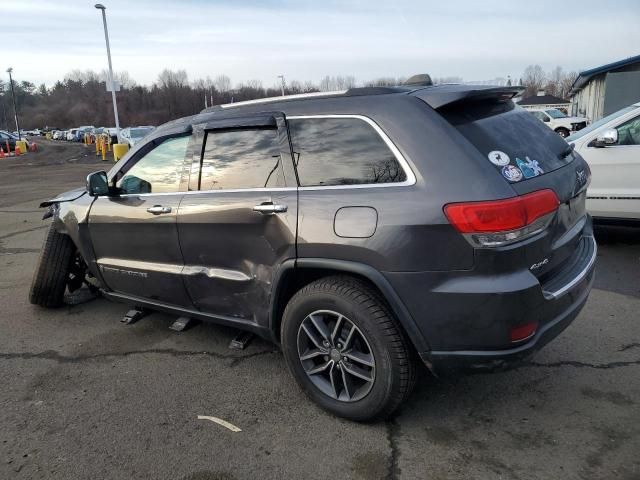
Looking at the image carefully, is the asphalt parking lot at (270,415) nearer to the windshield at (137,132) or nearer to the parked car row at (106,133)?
the parked car row at (106,133)

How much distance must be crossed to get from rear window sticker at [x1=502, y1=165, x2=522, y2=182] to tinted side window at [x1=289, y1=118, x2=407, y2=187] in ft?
1.58

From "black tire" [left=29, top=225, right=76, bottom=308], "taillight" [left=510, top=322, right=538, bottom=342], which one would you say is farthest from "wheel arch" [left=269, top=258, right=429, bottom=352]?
"black tire" [left=29, top=225, right=76, bottom=308]

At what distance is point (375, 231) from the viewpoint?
102 inches

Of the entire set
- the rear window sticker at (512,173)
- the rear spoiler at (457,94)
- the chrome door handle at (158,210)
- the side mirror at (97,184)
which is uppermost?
the rear spoiler at (457,94)

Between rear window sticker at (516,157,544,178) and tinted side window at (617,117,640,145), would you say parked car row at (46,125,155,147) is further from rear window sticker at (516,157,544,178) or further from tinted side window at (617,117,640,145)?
rear window sticker at (516,157,544,178)

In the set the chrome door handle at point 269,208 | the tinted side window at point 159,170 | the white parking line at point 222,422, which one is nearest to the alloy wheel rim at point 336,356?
the white parking line at point 222,422

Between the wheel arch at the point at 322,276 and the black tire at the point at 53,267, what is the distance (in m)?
2.51

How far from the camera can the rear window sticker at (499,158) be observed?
255cm

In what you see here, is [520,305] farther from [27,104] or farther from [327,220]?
[27,104]

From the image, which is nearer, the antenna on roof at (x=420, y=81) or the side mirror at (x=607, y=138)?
the antenna on roof at (x=420, y=81)

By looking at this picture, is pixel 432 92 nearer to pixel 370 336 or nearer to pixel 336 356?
pixel 370 336

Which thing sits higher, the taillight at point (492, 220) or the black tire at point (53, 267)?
the taillight at point (492, 220)

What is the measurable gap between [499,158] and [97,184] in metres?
2.91

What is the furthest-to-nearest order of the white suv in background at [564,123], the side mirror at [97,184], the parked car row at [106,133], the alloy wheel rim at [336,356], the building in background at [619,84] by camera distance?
1. the parked car row at [106,133]
2. the building in background at [619,84]
3. the white suv in background at [564,123]
4. the side mirror at [97,184]
5. the alloy wheel rim at [336,356]
